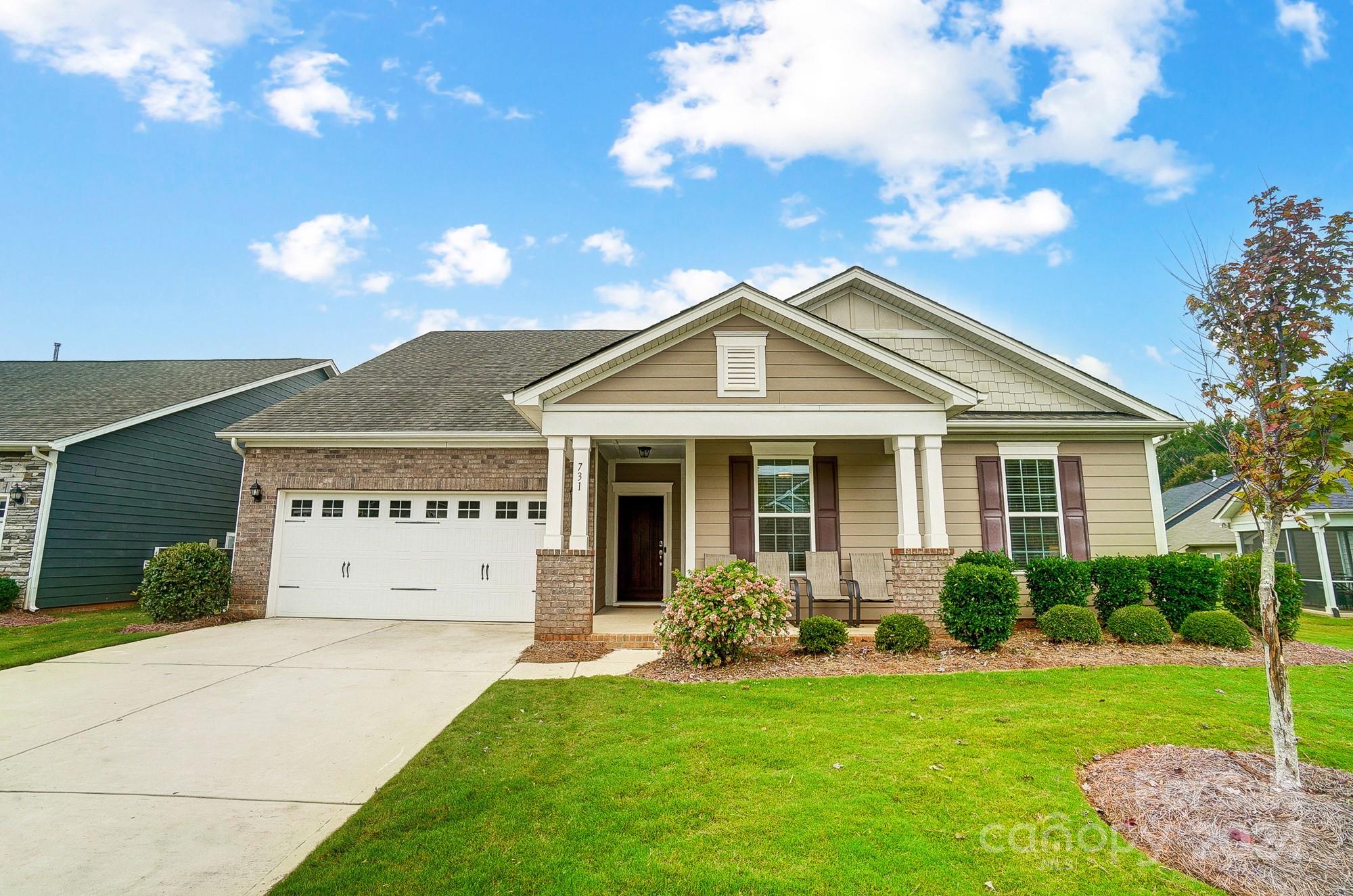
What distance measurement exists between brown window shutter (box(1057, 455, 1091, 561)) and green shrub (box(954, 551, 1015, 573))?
98.4 inches

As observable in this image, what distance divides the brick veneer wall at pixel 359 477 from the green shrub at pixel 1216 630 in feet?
29.7

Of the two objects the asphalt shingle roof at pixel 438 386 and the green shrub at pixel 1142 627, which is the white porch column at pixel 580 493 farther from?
the green shrub at pixel 1142 627

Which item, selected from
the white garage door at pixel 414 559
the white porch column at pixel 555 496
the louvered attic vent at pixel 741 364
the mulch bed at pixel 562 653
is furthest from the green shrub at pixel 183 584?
the louvered attic vent at pixel 741 364

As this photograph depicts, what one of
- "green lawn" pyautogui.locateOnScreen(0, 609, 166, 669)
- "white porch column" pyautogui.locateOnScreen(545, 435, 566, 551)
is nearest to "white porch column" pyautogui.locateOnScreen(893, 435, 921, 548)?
"white porch column" pyautogui.locateOnScreen(545, 435, 566, 551)

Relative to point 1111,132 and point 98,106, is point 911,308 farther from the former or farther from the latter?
point 98,106

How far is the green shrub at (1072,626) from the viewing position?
7473 millimetres

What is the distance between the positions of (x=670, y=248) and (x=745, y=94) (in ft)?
15.9

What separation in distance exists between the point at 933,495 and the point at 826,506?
6.89ft

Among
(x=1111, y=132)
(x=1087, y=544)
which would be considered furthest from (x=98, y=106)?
(x=1087, y=544)

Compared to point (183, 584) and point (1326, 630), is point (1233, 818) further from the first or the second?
point (183, 584)

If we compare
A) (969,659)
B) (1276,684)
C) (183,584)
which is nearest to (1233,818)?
(1276,684)

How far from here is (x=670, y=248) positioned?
15203 mm

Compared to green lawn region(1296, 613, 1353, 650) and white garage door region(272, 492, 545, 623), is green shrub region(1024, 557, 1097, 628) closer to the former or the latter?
green lawn region(1296, 613, 1353, 650)

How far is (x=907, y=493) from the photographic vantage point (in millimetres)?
8328
